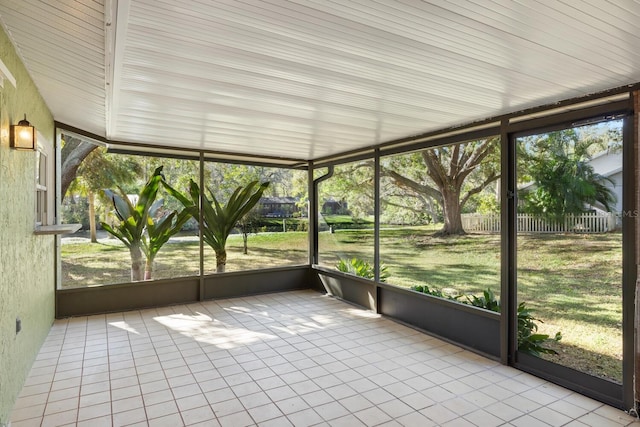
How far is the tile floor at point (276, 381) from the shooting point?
2678 millimetres

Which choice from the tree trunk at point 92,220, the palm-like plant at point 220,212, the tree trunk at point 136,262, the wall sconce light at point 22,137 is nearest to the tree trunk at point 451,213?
the palm-like plant at point 220,212

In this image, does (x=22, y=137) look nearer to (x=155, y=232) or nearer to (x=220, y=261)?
(x=155, y=232)

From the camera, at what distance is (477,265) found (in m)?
5.85

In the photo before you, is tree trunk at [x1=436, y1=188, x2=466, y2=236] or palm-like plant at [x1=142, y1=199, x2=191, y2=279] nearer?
palm-like plant at [x1=142, y1=199, x2=191, y2=279]

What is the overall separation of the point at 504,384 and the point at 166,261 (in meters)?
5.74

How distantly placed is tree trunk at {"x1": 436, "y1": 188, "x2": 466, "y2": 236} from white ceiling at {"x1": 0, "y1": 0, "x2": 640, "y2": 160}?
2604 mm

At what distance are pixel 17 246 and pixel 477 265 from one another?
19.2 ft

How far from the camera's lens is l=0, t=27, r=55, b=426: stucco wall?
249 centimetres

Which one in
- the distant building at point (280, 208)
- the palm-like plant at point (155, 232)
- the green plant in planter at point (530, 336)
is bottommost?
the green plant in planter at point (530, 336)

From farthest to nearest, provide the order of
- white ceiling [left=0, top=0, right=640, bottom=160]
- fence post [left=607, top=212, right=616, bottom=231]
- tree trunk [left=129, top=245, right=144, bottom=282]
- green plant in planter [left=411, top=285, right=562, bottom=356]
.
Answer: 1. tree trunk [left=129, top=245, right=144, bottom=282]
2. green plant in planter [left=411, top=285, right=562, bottom=356]
3. fence post [left=607, top=212, right=616, bottom=231]
4. white ceiling [left=0, top=0, right=640, bottom=160]

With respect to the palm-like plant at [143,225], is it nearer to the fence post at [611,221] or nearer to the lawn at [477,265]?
the lawn at [477,265]

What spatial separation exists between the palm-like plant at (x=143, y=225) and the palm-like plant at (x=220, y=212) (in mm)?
275

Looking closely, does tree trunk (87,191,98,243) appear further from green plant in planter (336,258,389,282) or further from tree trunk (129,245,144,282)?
green plant in planter (336,258,389,282)

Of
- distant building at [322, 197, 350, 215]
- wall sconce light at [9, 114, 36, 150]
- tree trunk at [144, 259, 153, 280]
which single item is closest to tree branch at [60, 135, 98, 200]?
tree trunk at [144, 259, 153, 280]
